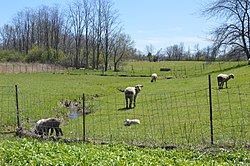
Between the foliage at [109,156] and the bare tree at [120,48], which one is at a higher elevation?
the bare tree at [120,48]

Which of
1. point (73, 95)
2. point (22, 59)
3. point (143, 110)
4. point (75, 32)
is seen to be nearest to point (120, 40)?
point (75, 32)

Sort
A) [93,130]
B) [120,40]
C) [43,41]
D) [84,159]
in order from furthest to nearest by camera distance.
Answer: [43,41]
[120,40]
[93,130]
[84,159]

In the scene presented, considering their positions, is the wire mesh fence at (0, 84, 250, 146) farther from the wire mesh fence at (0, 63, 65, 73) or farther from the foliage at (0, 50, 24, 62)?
the foliage at (0, 50, 24, 62)

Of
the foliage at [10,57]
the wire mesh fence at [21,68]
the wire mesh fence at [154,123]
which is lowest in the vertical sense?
the wire mesh fence at [154,123]

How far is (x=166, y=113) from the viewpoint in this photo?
1526cm

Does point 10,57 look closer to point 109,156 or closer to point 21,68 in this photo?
point 21,68

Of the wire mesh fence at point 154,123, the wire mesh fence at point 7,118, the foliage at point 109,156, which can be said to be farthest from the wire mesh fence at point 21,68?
the foliage at point 109,156

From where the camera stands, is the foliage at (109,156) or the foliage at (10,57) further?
the foliage at (10,57)

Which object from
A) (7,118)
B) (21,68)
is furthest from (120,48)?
(7,118)

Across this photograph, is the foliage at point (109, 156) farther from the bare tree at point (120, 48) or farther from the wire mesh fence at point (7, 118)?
the bare tree at point (120, 48)

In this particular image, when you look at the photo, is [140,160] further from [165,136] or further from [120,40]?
[120,40]

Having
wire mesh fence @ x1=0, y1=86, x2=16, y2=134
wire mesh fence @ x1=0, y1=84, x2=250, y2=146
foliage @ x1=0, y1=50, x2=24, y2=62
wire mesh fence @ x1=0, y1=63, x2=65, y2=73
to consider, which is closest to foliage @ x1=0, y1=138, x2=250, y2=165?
wire mesh fence @ x1=0, y1=84, x2=250, y2=146

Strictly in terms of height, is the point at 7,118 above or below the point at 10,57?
below

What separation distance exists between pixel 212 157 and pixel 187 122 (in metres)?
A: 4.82
